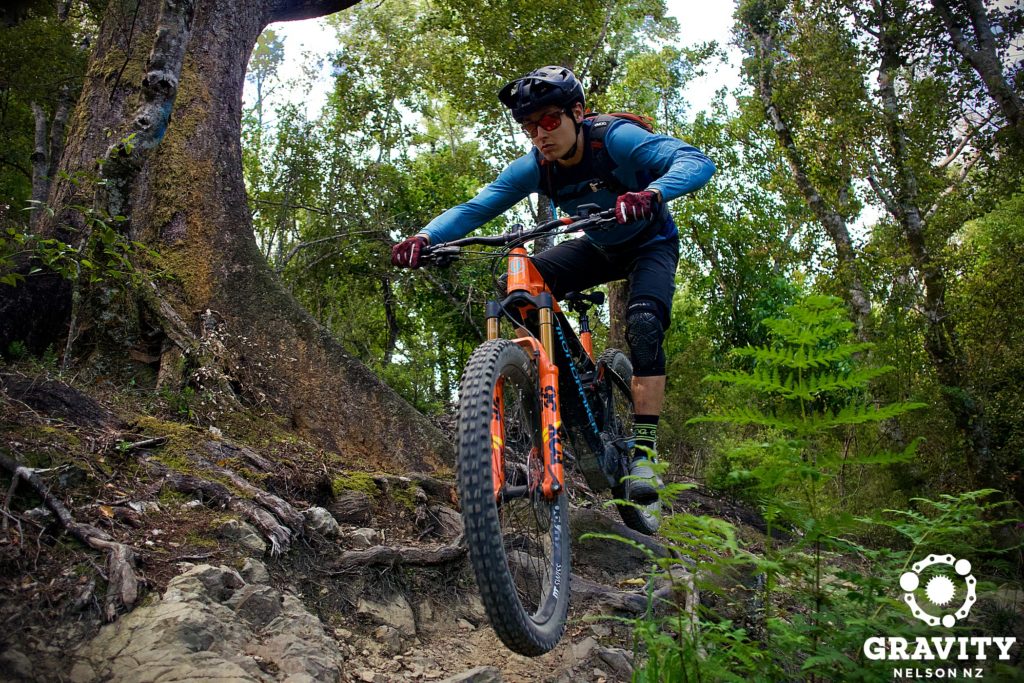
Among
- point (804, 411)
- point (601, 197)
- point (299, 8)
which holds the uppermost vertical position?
point (299, 8)

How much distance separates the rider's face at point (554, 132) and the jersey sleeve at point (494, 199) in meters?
0.19

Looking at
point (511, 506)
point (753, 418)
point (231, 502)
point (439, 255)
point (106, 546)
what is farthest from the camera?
point (439, 255)

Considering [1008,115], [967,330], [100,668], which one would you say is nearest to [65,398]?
[100,668]

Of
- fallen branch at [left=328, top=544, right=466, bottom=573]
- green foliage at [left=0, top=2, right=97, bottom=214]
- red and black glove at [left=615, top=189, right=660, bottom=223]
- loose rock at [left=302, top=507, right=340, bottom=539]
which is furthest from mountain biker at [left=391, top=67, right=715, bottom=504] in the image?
green foliage at [left=0, top=2, right=97, bottom=214]

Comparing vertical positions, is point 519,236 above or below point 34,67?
below

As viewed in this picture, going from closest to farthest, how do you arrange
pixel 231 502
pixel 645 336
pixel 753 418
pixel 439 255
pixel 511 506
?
pixel 753 418 → pixel 511 506 → pixel 231 502 → pixel 439 255 → pixel 645 336

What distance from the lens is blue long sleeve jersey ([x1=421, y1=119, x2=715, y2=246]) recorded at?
382 cm

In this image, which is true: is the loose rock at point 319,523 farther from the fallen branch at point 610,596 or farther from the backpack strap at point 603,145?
the backpack strap at point 603,145

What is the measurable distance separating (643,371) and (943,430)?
5.54 meters

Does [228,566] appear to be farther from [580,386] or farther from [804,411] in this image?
[804,411]

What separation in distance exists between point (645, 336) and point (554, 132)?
120 cm

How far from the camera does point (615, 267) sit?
443 centimetres

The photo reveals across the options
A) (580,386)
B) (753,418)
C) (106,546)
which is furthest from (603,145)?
(106,546)

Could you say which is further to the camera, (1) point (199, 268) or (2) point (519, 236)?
(1) point (199, 268)
